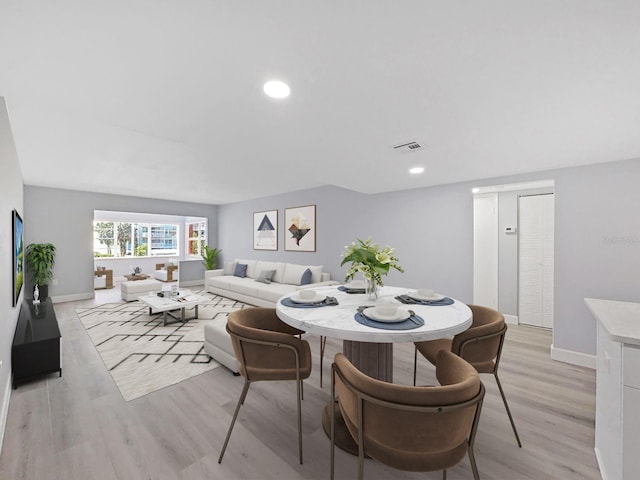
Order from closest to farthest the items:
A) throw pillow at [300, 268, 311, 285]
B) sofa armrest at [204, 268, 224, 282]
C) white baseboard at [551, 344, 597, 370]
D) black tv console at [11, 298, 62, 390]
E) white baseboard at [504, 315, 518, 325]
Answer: black tv console at [11, 298, 62, 390], white baseboard at [551, 344, 597, 370], white baseboard at [504, 315, 518, 325], throw pillow at [300, 268, 311, 285], sofa armrest at [204, 268, 224, 282]

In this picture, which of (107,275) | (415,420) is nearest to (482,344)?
(415,420)

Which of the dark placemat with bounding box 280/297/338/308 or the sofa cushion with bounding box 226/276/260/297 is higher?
the dark placemat with bounding box 280/297/338/308

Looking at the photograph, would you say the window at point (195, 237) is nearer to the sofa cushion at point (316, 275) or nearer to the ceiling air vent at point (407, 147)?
the sofa cushion at point (316, 275)

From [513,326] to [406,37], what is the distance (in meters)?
4.36

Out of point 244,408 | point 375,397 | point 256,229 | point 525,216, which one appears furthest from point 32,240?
point 525,216

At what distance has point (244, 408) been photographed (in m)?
2.14

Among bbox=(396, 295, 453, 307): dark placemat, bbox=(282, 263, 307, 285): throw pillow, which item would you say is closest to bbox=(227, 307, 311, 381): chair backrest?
bbox=(396, 295, 453, 307): dark placemat

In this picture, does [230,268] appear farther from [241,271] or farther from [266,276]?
[266,276]

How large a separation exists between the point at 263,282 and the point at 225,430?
12.8ft

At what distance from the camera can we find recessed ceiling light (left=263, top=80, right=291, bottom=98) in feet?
5.17

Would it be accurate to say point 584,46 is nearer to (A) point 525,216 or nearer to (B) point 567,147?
(B) point 567,147

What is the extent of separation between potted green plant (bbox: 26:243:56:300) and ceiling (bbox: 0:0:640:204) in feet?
11.2

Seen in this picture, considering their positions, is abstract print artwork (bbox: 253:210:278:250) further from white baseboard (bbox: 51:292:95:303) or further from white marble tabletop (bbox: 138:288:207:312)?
white baseboard (bbox: 51:292:95:303)

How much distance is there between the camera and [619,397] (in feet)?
4.35
